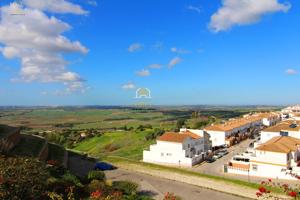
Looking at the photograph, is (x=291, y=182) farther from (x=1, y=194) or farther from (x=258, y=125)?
(x=258, y=125)

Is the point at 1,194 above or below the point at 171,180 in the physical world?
above

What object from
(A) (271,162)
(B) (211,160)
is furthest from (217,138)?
(A) (271,162)

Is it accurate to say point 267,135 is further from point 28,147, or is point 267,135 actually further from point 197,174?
point 28,147

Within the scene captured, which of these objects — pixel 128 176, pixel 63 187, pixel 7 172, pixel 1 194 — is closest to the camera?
pixel 1 194

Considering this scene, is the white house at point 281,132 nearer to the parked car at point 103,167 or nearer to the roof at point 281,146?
the roof at point 281,146

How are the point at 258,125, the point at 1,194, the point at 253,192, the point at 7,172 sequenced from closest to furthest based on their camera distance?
1. the point at 1,194
2. the point at 7,172
3. the point at 253,192
4. the point at 258,125

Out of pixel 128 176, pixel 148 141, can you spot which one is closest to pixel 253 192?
pixel 128 176

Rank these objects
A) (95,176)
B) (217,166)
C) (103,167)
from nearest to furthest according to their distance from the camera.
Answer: (95,176) → (103,167) → (217,166)

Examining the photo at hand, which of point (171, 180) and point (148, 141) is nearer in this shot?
point (171, 180)
